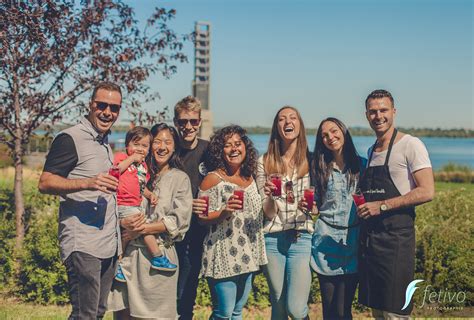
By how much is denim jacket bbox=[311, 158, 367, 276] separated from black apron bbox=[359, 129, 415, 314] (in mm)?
194

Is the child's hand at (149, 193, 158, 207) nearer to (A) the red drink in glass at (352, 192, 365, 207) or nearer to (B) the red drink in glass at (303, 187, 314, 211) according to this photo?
(B) the red drink in glass at (303, 187, 314, 211)

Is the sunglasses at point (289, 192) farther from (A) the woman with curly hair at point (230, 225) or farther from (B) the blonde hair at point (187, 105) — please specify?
(B) the blonde hair at point (187, 105)

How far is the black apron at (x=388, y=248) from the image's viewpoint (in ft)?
13.7

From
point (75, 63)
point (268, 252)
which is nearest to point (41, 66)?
point (75, 63)

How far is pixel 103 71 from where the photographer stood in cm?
725

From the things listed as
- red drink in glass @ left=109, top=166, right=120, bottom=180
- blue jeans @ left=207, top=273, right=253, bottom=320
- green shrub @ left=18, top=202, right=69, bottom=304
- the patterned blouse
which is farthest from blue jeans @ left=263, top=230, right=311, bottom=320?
green shrub @ left=18, top=202, right=69, bottom=304

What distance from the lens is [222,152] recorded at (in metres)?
4.56

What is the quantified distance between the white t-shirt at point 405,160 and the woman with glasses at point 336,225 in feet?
1.20

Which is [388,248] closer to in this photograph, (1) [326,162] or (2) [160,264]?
(1) [326,162]

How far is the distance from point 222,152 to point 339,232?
48.4 inches

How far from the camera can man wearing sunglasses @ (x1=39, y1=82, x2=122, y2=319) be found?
3.68 metres

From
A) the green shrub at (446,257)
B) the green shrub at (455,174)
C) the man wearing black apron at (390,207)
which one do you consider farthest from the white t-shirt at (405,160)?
the green shrub at (455,174)

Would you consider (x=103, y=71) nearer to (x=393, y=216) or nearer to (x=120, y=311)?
(x=120, y=311)
